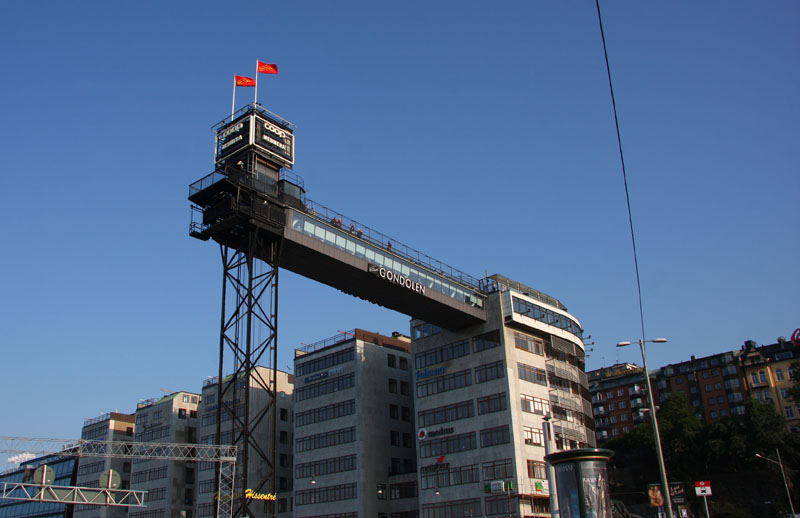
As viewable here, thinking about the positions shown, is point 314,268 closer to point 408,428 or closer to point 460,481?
point 460,481

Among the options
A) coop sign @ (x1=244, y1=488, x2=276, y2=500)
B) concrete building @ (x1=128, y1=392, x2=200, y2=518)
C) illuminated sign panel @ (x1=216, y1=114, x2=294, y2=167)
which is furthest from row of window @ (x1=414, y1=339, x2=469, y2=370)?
concrete building @ (x1=128, y1=392, x2=200, y2=518)

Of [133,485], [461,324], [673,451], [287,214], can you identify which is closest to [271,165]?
[287,214]

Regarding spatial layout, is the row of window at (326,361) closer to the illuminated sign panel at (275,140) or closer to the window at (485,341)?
the window at (485,341)

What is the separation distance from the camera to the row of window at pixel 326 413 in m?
86.1

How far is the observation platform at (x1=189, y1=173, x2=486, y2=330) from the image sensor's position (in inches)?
2255

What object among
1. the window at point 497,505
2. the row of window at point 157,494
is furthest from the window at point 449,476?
the row of window at point 157,494

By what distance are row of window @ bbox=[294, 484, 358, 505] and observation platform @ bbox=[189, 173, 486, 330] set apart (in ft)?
78.1

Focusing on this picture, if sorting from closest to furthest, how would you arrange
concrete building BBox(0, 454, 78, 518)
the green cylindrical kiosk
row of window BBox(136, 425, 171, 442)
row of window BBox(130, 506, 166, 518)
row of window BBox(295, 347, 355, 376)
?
the green cylindrical kiosk < row of window BBox(295, 347, 355, 376) < row of window BBox(130, 506, 166, 518) < row of window BBox(136, 425, 171, 442) < concrete building BBox(0, 454, 78, 518)

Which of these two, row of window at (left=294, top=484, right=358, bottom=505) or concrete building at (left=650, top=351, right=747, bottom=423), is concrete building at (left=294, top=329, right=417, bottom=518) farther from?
concrete building at (left=650, top=351, right=747, bottom=423)

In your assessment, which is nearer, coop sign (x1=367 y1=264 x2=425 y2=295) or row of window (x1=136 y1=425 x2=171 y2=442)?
coop sign (x1=367 y1=264 x2=425 y2=295)

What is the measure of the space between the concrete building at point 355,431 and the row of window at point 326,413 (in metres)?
0.12

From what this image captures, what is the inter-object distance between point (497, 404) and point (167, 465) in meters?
66.5

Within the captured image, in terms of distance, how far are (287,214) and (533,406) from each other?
109ft

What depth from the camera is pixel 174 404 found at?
11938cm
